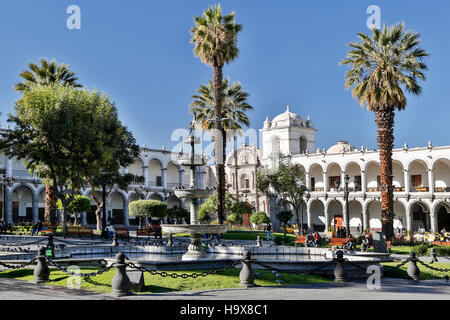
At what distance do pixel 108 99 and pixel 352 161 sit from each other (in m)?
25.3

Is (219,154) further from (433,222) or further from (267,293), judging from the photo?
(267,293)

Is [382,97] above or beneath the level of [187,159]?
above

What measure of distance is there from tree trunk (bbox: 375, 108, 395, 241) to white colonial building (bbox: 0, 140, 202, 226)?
19722 mm

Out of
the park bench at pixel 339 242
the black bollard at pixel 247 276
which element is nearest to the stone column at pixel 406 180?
the park bench at pixel 339 242

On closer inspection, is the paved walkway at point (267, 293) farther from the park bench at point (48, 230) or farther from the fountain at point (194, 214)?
the park bench at point (48, 230)

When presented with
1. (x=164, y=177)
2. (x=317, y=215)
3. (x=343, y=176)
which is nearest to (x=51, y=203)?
(x=164, y=177)

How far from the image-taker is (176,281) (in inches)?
406

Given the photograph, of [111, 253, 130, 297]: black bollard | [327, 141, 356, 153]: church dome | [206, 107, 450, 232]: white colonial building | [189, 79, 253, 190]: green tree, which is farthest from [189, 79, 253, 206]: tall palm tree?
[111, 253, 130, 297]: black bollard

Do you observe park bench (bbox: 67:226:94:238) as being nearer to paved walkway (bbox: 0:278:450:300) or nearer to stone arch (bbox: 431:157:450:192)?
paved walkway (bbox: 0:278:450:300)

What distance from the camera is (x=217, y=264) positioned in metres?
12.6

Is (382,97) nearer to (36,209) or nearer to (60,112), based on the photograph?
(60,112)

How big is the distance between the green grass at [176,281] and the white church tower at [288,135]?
36942 mm

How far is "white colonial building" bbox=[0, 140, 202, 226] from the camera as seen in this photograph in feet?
124

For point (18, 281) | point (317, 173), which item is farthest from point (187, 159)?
point (317, 173)
